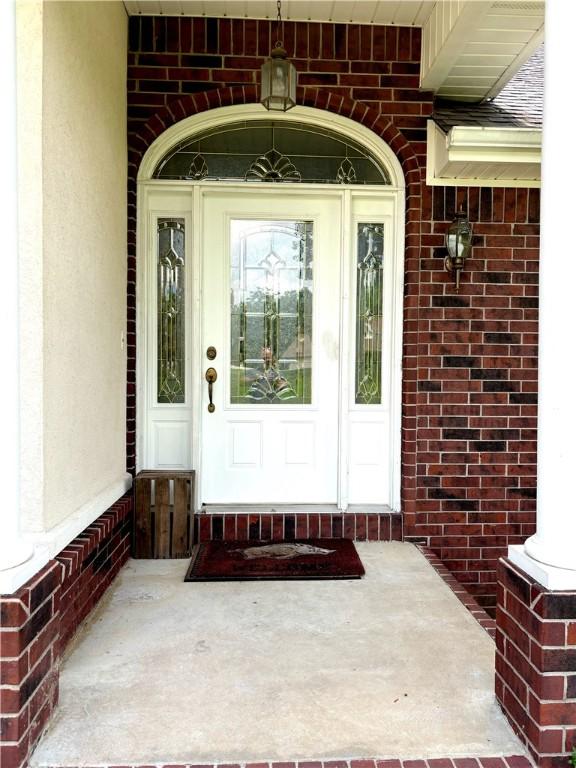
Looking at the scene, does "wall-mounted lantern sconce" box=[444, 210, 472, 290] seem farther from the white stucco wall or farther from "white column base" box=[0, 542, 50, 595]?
"white column base" box=[0, 542, 50, 595]

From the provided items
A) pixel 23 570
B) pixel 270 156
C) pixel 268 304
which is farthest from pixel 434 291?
pixel 23 570

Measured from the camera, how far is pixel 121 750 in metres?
1.95

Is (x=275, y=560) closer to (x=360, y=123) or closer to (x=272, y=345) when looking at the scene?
(x=272, y=345)

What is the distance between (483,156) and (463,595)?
2.53 m

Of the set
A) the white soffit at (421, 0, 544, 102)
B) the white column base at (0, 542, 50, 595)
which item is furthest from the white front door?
the white column base at (0, 542, 50, 595)

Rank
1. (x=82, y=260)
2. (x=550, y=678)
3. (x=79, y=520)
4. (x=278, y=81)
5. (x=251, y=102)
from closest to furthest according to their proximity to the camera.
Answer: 1. (x=550, y=678)
2. (x=79, y=520)
3. (x=82, y=260)
4. (x=278, y=81)
5. (x=251, y=102)

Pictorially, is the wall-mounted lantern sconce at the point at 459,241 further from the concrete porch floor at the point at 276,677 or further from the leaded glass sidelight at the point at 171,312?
the concrete porch floor at the point at 276,677

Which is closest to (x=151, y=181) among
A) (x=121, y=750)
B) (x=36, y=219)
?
(x=36, y=219)

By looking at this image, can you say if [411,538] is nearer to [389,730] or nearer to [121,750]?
[389,730]

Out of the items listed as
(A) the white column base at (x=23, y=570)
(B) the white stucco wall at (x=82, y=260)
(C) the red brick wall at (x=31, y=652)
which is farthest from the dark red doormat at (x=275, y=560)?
(A) the white column base at (x=23, y=570)

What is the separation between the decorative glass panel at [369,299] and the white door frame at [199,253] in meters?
0.09

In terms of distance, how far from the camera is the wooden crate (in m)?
3.76

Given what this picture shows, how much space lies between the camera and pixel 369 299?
165 inches

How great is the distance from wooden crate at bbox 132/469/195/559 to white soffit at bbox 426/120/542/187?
2515mm
